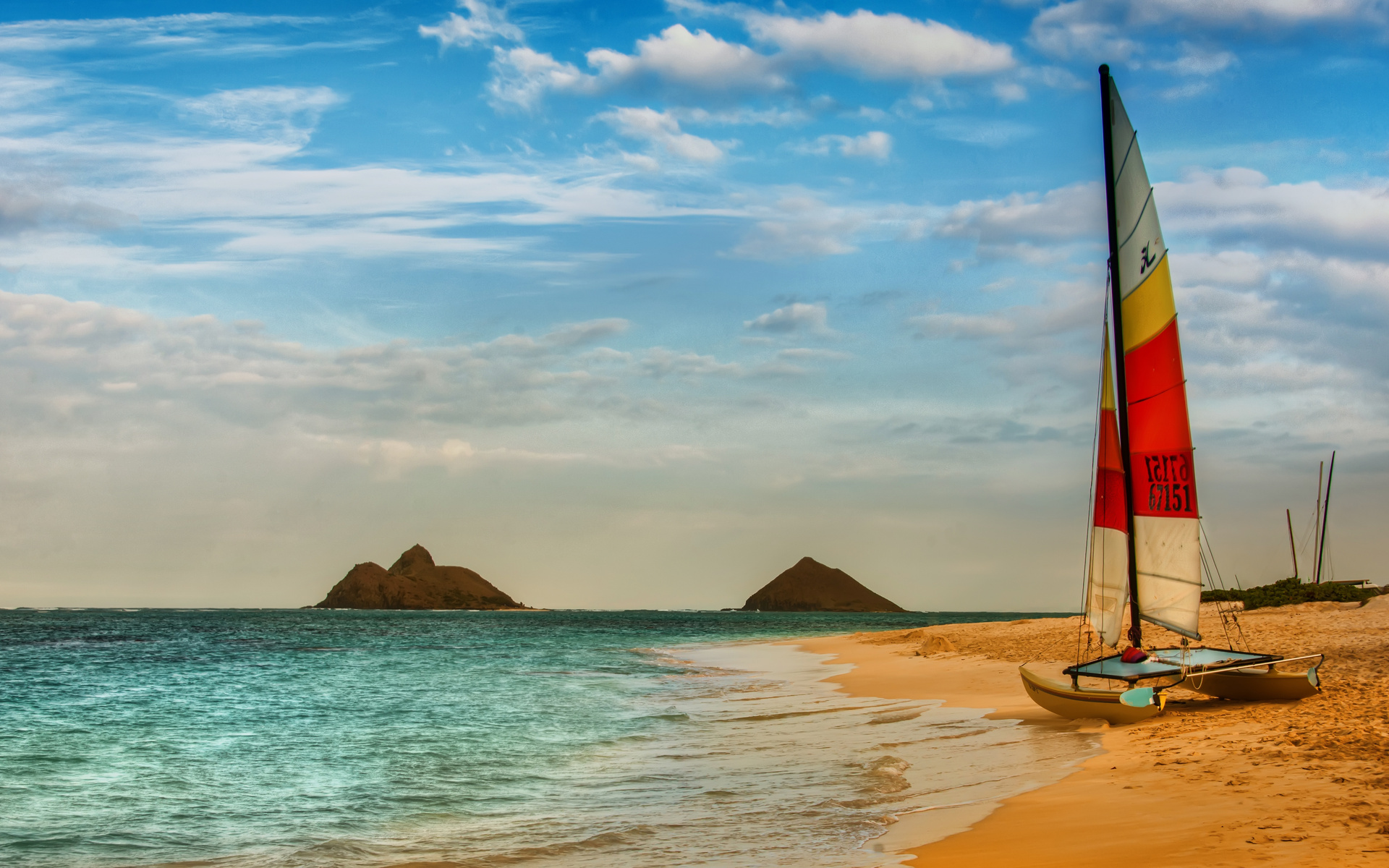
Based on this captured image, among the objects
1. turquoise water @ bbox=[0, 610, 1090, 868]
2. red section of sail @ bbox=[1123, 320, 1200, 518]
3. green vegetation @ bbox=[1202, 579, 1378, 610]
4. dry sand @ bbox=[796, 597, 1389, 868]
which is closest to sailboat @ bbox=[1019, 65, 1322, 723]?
red section of sail @ bbox=[1123, 320, 1200, 518]

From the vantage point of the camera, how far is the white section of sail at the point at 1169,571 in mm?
15734

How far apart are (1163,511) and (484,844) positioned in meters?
12.4

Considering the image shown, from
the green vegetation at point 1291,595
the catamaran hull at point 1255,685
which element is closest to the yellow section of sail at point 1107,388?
the catamaran hull at point 1255,685

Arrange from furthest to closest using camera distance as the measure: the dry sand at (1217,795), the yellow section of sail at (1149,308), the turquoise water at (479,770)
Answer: the yellow section of sail at (1149,308), the turquoise water at (479,770), the dry sand at (1217,795)

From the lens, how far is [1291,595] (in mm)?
40312

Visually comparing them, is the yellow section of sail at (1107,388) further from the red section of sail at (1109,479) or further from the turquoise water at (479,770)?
the turquoise water at (479,770)

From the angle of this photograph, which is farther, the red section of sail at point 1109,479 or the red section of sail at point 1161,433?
the red section of sail at point 1109,479

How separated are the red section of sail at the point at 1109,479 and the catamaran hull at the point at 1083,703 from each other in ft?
10.6

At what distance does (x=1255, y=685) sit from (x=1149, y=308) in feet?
21.5


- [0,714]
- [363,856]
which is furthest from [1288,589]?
[0,714]

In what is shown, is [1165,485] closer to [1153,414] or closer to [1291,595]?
[1153,414]

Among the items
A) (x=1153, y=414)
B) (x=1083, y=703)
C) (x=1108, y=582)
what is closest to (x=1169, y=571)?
(x=1108, y=582)

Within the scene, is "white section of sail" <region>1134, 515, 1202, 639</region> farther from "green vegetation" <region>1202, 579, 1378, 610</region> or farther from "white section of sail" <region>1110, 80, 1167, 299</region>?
"green vegetation" <region>1202, 579, 1378, 610</region>

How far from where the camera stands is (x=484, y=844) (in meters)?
10.2
